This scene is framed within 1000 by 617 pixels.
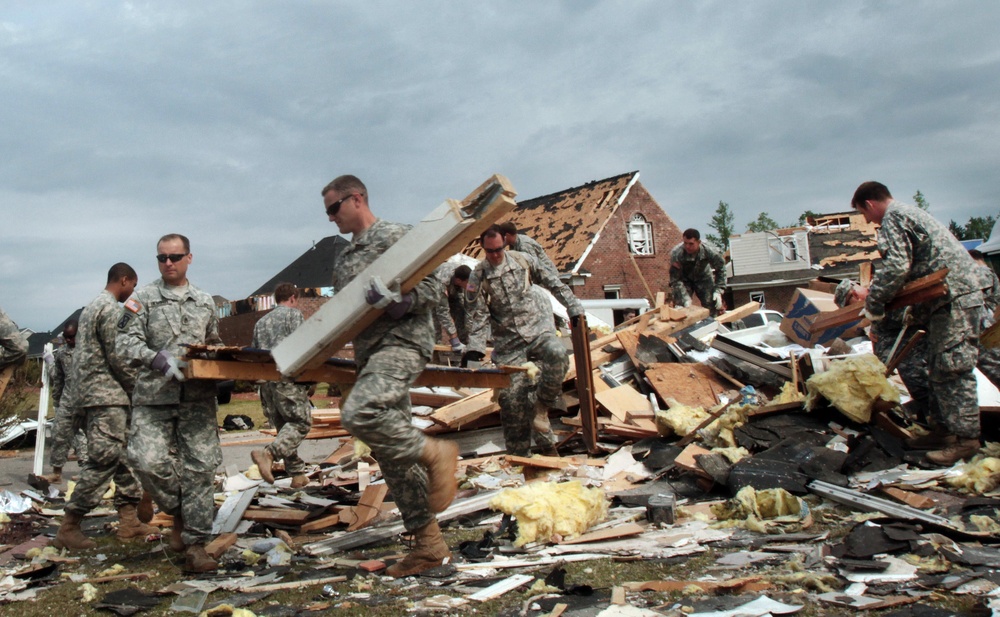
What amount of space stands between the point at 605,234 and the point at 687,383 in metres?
25.4

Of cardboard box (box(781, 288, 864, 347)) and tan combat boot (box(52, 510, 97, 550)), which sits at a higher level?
cardboard box (box(781, 288, 864, 347))

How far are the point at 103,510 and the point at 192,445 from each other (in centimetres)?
348

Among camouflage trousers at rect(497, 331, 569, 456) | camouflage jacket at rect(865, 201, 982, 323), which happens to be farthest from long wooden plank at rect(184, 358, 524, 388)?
camouflage jacket at rect(865, 201, 982, 323)

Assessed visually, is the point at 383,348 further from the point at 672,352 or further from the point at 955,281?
the point at 672,352

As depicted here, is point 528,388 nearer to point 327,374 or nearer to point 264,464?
point 264,464

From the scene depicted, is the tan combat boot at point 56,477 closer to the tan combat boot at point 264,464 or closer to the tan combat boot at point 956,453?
the tan combat boot at point 264,464

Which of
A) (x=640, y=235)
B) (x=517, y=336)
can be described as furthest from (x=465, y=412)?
(x=640, y=235)

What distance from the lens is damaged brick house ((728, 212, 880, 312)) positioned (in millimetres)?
39250

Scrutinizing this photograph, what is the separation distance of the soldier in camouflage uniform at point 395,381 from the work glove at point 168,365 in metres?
1.01

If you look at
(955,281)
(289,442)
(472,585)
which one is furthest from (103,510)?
(955,281)

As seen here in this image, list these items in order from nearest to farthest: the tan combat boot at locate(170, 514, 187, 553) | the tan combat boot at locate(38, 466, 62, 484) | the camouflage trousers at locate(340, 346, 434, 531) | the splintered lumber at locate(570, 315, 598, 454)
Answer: the camouflage trousers at locate(340, 346, 434, 531)
the tan combat boot at locate(170, 514, 187, 553)
the splintered lumber at locate(570, 315, 598, 454)
the tan combat boot at locate(38, 466, 62, 484)

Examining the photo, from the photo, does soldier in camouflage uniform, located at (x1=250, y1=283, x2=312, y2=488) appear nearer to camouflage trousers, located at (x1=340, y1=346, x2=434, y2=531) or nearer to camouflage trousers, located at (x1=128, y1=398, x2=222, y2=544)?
camouflage trousers, located at (x1=128, y1=398, x2=222, y2=544)

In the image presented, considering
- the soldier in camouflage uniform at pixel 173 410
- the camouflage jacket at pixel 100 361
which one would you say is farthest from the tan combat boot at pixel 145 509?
the soldier in camouflage uniform at pixel 173 410

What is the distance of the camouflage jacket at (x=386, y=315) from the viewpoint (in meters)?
4.19
